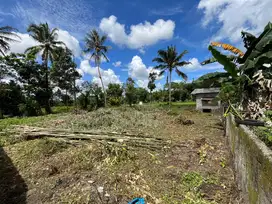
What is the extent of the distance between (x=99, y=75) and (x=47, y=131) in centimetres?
1371

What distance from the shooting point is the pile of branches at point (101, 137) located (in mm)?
4426

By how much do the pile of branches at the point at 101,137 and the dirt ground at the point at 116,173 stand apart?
11 cm

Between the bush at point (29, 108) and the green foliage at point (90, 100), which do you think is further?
the green foliage at point (90, 100)

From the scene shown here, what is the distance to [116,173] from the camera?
305cm

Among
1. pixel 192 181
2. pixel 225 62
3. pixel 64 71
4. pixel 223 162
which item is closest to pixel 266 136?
pixel 192 181

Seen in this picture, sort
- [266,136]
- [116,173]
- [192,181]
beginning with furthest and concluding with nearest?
Result: 1. [116,173]
2. [192,181]
3. [266,136]

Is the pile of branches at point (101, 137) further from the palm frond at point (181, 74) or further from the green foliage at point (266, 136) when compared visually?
the palm frond at point (181, 74)

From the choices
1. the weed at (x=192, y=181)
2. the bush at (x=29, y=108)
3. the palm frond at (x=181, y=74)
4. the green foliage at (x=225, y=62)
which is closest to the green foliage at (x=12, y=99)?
the bush at (x=29, y=108)

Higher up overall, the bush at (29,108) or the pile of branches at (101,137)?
the bush at (29,108)

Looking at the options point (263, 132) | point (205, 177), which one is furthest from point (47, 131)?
point (263, 132)

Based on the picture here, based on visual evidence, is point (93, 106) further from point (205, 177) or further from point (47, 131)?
point (205, 177)

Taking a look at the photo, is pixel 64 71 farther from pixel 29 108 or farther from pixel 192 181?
pixel 192 181

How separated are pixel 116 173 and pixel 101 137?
1.74 m

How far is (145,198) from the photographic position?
94.9 inches
